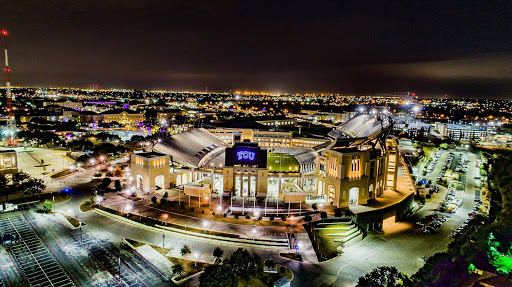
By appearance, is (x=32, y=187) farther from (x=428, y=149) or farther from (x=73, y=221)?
(x=428, y=149)

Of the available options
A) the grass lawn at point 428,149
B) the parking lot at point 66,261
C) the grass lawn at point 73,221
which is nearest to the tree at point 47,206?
the grass lawn at point 73,221

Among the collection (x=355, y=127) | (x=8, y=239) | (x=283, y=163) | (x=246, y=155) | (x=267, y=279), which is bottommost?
(x=267, y=279)

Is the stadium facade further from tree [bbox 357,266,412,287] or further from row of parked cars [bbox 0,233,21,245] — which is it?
tree [bbox 357,266,412,287]

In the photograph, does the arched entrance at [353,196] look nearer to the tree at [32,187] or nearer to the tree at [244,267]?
the tree at [244,267]

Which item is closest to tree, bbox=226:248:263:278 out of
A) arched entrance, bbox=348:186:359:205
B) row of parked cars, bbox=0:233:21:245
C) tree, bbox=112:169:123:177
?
arched entrance, bbox=348:186:359:205

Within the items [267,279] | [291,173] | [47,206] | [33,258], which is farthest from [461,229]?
[47,206]

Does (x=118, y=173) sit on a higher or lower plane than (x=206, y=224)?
higher
